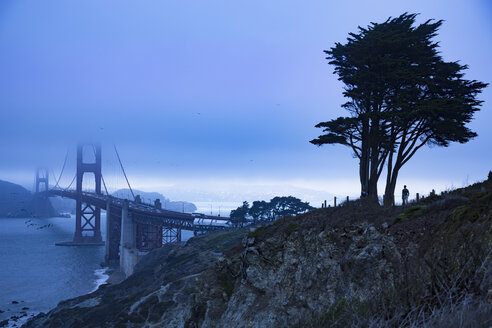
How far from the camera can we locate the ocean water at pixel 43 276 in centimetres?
5632

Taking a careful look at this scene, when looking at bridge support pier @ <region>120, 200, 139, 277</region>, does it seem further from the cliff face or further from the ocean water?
the cliff face

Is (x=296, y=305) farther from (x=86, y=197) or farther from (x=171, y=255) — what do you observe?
(x=86, y=197)

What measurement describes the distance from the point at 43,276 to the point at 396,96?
260 feet

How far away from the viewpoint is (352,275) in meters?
16.0

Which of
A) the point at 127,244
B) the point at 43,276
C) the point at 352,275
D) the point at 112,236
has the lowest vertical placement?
the point at 43,276

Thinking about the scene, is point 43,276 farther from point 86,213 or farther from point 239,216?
point 86,213

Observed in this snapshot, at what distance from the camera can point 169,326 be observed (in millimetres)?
28359

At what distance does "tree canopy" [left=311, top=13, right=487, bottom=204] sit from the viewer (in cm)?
2389

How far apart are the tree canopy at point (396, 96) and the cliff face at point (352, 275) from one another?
6869 millimetres

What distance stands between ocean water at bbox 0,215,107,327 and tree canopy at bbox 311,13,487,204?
1985 inches

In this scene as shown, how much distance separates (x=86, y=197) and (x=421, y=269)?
14962 centimetres

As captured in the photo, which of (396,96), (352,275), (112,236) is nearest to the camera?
(352,275)

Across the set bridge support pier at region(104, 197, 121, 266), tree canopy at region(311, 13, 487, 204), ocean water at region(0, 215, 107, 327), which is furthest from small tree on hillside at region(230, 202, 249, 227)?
tree canopy at region(311, 13, 487, 204)

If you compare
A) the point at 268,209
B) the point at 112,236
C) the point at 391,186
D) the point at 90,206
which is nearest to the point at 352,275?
the point at 391,186
